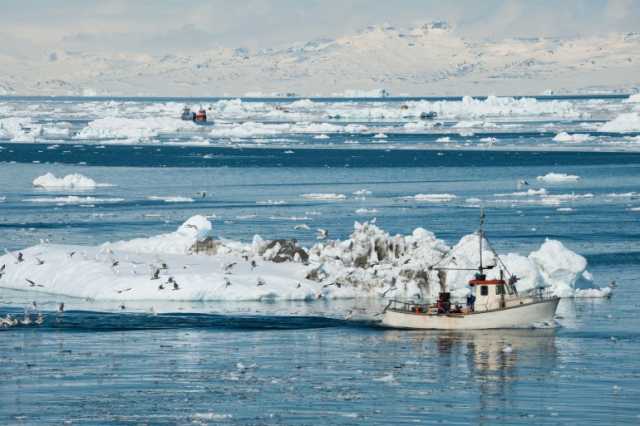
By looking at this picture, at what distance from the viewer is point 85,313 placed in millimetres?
42344

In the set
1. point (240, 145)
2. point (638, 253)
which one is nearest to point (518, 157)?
point (240, 145)

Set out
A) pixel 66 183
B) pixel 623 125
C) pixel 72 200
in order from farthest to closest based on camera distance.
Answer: pixel 623 125
pixel 66 183
pixel 72 200

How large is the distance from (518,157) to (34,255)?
81.1m

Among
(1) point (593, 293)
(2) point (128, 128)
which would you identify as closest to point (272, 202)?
(1) point (593, 293)

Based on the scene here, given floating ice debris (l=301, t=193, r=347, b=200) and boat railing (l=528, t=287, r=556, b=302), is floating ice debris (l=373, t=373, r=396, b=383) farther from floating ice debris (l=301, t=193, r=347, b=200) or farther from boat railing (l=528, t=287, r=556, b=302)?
floating ice debris (l=301, t=193, r=347, b=200)

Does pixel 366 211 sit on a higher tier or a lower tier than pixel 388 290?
higher

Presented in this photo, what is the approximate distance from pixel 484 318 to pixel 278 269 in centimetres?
967

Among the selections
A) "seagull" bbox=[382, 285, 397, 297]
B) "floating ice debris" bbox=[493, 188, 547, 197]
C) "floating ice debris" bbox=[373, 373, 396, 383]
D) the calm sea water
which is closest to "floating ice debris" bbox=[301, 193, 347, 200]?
the calm sea water

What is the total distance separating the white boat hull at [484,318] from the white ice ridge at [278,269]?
12.1ft

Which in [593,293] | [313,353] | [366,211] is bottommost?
[313,353]

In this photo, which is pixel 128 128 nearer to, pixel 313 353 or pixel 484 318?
pixel 484 318

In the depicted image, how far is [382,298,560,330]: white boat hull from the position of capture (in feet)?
132

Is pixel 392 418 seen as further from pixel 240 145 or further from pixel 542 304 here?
pixel 240 145

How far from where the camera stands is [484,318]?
1577 inches
